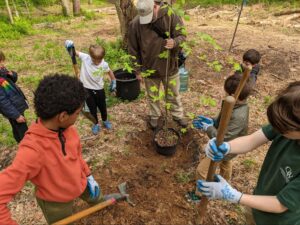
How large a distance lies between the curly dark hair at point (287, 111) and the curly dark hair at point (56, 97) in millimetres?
1216

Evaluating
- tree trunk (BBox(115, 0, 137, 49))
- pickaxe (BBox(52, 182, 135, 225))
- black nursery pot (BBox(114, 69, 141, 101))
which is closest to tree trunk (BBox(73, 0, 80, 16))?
tree trunk (BBox(115, 0, 137, 49))

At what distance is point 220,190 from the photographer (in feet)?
6.01

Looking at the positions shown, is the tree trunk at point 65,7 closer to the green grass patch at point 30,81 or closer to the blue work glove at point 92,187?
the green grass patch at point 30,81

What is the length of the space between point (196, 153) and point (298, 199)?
7.59ft

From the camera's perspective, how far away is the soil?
373cm

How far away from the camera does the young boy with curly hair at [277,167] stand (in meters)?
1.43

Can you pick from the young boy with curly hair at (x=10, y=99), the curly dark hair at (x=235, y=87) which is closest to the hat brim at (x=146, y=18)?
the curly dark hair at (x=235, y=87)

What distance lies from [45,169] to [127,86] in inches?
128

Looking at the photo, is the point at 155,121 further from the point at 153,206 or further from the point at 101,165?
the point at 153,206

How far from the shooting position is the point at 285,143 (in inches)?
65.5

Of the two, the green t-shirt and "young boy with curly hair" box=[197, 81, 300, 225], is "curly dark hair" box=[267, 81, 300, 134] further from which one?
the green t-shirt

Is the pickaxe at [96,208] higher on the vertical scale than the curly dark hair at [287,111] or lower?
lower

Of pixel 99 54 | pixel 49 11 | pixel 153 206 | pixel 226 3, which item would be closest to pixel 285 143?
pixel 153 206

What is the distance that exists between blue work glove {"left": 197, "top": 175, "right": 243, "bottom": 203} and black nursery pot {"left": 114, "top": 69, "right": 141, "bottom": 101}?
320cm
